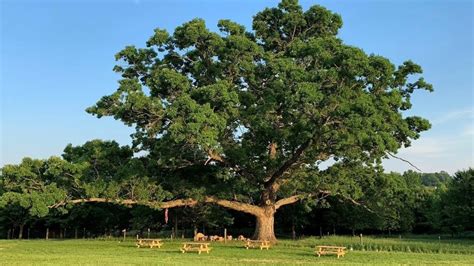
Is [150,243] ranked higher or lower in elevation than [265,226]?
lower

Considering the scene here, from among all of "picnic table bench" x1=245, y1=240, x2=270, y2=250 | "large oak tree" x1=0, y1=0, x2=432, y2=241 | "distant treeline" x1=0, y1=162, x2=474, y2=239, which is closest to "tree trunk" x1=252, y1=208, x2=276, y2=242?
"large oak tree" x1=0, y1=0, x2=432, y2=241

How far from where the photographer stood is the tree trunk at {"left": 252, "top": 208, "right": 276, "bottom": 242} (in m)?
32.8

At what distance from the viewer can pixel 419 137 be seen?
100 feet

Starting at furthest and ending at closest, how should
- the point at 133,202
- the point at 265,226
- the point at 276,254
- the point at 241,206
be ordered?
the point at 241,206 → the point at 265,226 → the point at 133,202 → the point at 276,254

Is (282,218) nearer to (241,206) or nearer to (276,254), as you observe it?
(241,206)

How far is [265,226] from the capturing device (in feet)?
109

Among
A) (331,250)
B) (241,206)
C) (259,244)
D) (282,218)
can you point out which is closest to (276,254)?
(331,250)

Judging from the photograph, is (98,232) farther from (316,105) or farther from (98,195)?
(316,105)

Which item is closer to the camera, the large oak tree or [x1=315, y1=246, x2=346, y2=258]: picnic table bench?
[x1=315, y1=246, x2=346, y2=258]: picnic table bench

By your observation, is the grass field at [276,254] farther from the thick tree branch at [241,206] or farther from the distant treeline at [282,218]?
the distant treeline at [282,218]

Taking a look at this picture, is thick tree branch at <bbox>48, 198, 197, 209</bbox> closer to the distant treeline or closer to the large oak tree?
the large oak tree

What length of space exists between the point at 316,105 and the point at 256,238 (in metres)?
10.9

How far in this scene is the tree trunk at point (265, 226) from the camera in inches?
1289

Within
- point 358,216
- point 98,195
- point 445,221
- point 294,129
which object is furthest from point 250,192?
point 445,221
